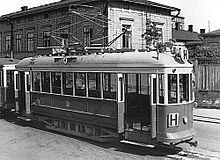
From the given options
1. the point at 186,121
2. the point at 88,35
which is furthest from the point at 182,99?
the point at 88,35

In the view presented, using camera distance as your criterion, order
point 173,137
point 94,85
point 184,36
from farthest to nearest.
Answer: point 184,36, point 94,85, point 173,137

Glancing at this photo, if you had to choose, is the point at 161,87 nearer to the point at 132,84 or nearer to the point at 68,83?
the point at 132,84

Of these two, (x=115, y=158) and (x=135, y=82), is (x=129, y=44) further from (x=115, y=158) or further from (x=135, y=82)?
(x=115, y=158)

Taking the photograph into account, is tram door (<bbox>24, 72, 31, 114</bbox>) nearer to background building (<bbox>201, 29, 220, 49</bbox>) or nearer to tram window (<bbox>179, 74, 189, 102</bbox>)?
tram window (<bbox>179, 74, 189, 102</bbox>)

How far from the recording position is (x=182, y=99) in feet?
32.3

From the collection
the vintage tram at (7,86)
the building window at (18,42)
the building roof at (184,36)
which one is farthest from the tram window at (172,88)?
the building roof at (184,36)

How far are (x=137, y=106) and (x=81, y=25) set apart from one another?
15.7 m

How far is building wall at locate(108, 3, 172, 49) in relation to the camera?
24.2 metres

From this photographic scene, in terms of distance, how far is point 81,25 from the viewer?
2556 centimetres

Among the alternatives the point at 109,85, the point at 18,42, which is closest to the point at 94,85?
the point at 109,85

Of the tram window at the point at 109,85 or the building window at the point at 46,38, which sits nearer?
the tram window at the point at 109,85

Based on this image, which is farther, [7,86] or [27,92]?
[7,86]

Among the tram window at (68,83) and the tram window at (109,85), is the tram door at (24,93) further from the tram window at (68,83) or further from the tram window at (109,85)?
the tram window at (109,85)

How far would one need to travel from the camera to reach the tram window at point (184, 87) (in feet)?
32.2
